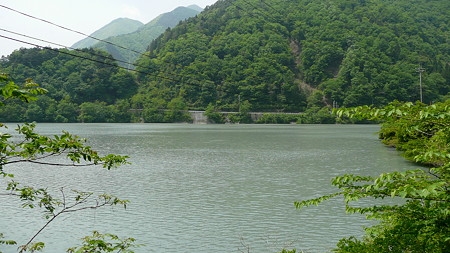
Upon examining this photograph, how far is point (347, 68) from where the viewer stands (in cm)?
11575

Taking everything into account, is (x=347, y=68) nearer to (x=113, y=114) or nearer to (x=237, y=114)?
(x=237, y=114)

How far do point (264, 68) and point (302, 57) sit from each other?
16862 mm

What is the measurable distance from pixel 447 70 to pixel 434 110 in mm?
128750

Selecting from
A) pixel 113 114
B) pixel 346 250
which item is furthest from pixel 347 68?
pixel 346 250

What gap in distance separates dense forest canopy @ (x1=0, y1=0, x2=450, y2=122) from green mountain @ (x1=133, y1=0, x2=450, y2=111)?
1.10 ft

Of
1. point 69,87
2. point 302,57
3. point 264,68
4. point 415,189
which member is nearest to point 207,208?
point 415,189

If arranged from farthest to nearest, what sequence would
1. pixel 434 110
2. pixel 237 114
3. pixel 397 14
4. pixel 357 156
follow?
pixel 397 14, pixel 237 114, pixel 357 156, pixel 434 110

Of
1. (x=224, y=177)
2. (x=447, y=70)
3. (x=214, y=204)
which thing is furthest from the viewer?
(x=447, y=70)

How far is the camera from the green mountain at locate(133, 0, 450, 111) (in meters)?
111

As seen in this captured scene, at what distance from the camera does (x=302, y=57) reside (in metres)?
129

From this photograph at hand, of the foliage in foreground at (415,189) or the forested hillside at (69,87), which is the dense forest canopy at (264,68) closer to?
the forested hillside at (69,87)

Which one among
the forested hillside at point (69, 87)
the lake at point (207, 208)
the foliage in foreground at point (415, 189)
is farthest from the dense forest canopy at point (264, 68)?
the foliage in foreground at point (415, 189)

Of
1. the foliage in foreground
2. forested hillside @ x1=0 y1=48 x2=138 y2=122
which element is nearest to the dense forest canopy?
forested hillside @ x1=0 y1=48 x2=138 y2=122

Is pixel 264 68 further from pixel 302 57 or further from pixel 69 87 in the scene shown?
pixel 69 87
